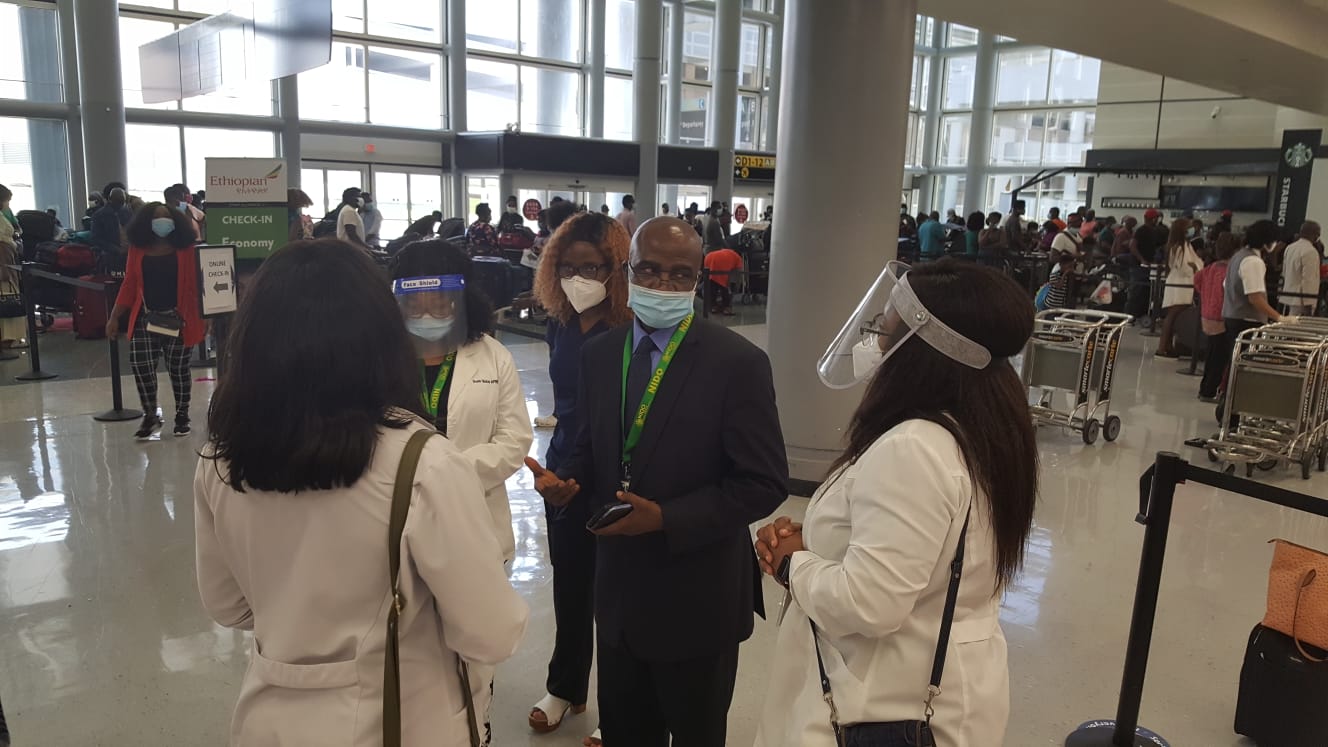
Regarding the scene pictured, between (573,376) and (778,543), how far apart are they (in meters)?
1.36

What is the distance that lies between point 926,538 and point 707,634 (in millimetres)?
800

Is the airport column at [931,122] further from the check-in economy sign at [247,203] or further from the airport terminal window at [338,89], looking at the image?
the check-in economy sign at [247,203]

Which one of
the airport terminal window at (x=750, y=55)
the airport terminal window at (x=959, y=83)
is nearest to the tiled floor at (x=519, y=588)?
the airport terminal window at (x=750, y=55)

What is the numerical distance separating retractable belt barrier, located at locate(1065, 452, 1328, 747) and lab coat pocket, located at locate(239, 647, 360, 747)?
2.50 metres

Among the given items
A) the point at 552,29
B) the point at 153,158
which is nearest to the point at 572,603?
the point at 153,158

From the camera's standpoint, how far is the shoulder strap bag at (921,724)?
1.57m

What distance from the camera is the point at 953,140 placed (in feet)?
107

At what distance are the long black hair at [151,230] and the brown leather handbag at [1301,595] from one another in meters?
6.48

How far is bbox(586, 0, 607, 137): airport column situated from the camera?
2362 cm

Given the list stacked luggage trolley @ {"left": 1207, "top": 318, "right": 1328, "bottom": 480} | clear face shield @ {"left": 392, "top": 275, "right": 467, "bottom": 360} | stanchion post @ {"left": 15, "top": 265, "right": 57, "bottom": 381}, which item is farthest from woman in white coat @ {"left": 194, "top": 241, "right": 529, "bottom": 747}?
stanchion post @ {"left": 15, "top": 265, "right": 57, "bottom": 381}

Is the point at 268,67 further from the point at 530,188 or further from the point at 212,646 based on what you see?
the point at 530,188

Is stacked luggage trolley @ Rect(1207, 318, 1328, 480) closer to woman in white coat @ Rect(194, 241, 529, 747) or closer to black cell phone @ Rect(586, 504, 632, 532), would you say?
black cell phone @ Rect(586, 504, 632, 532)

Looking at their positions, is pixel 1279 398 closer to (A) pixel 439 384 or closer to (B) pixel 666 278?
(B) pixel 666 278

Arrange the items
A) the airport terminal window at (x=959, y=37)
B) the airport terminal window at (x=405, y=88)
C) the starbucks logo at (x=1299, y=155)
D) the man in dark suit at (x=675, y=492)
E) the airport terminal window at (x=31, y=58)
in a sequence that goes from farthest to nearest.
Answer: the airport terminal window at (x=959, y=37)
the airport terminal window at (x=405, y=88)
the starbucks logo at (x=1299, y=155)
the airport terminal window at (x=31, y=58)
the man in dark suit at (x=675, y=492)
